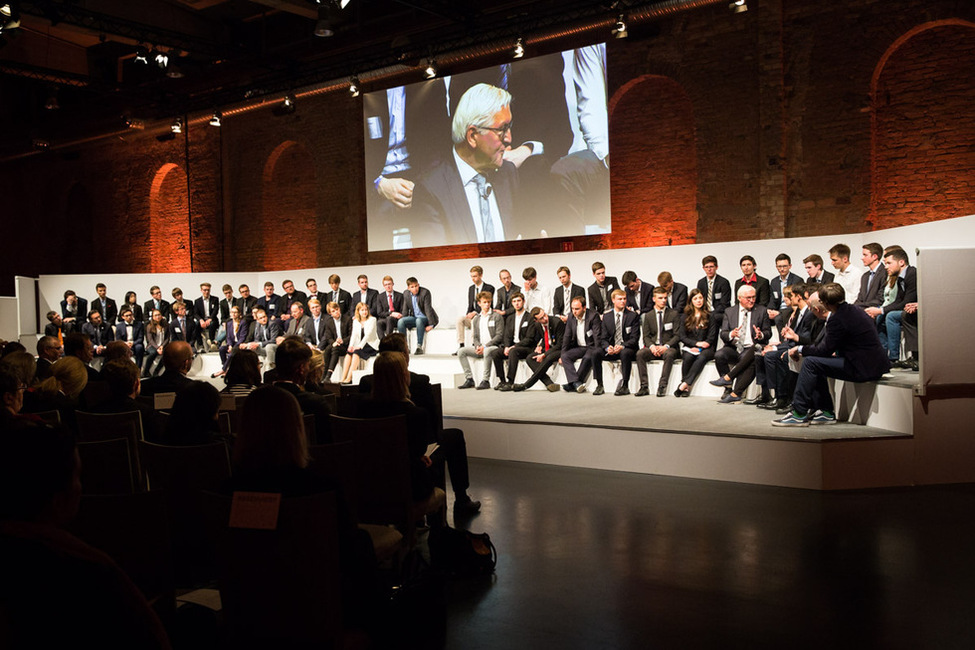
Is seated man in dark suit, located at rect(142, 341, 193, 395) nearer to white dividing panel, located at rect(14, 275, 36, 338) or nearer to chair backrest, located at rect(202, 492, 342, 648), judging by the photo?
chair backrest, located at rect(202, 492, 342, 648)

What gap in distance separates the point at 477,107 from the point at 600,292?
13.4ft

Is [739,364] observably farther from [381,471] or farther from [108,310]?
[108,310]

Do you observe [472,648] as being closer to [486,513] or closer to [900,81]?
[486,513]

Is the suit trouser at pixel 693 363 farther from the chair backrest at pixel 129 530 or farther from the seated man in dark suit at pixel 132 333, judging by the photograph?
the seated man in dark suit at pixel 132 333

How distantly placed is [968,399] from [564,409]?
3.07 meters

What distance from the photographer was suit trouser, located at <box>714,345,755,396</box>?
6957 millimetres

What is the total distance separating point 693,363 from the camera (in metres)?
7.52

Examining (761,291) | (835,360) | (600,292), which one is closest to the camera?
(835,360)

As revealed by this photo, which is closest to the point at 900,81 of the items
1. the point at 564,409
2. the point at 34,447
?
the point at 564,409

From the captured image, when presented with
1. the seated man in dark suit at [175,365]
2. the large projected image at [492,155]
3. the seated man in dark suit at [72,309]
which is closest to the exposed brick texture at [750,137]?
the large projected image at [492,155]

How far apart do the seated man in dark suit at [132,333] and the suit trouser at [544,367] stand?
682 centimetres

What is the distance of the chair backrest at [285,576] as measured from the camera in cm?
192

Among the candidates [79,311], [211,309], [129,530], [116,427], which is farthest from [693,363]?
[79,311]

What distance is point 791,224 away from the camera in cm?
938
